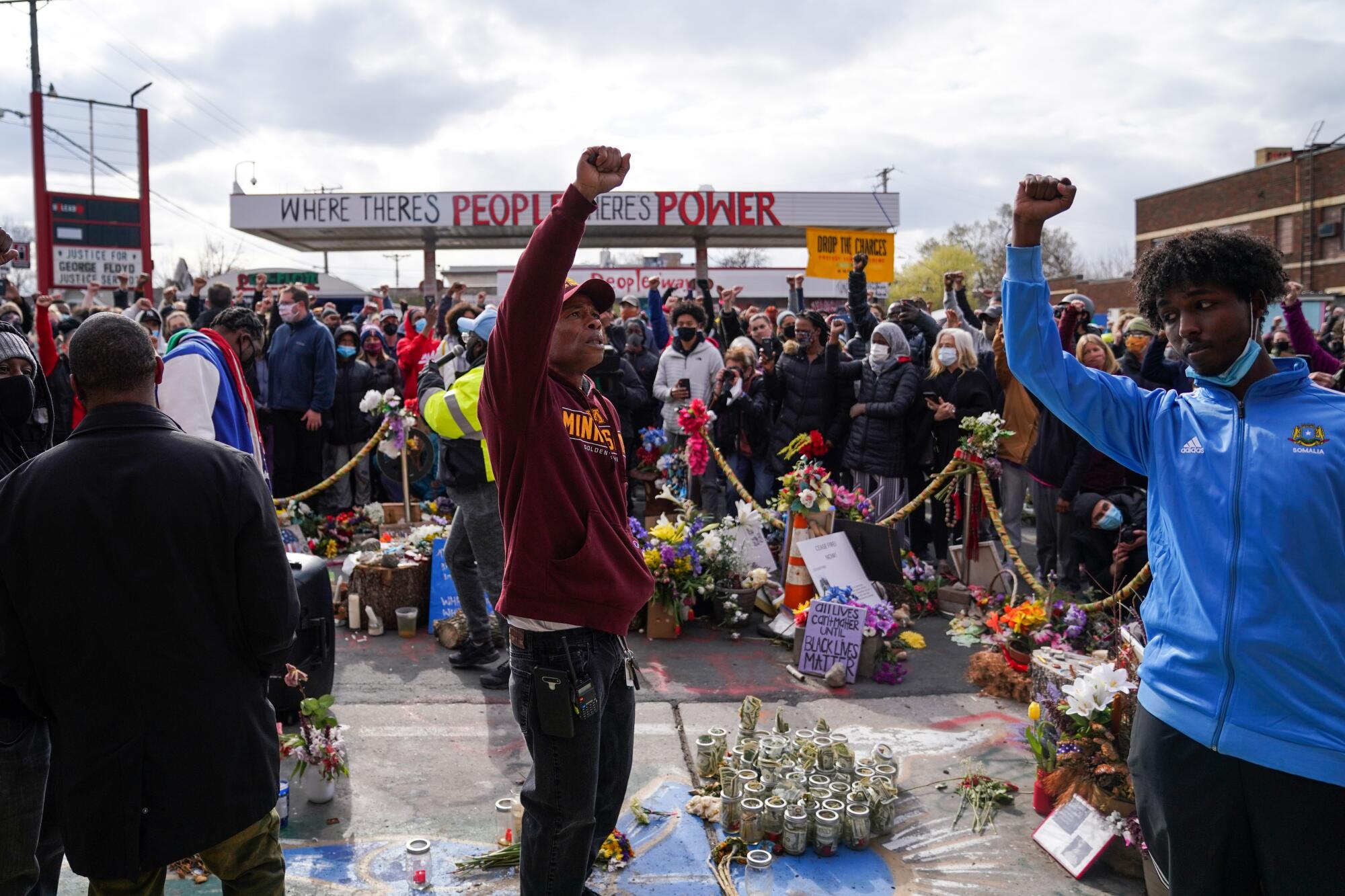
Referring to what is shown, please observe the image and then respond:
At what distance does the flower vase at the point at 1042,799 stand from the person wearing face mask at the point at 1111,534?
7.45 feet

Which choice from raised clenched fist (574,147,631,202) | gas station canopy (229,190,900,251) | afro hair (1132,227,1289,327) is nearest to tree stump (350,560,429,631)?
raised clenched fist (574,147,631,202)

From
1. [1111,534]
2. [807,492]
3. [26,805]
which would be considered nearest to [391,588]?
[807,492]

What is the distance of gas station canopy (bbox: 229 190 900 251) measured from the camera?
2773 cm

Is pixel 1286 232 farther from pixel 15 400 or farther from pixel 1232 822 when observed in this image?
pixel 15 400

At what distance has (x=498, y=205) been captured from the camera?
91.5 feet

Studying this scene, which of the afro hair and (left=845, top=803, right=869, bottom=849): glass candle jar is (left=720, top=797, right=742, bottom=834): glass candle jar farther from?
the afro hair

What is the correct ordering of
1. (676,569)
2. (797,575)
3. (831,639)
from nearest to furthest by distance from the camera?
(831,639) → (676,569) → (797,575)

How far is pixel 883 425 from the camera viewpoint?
325 inches

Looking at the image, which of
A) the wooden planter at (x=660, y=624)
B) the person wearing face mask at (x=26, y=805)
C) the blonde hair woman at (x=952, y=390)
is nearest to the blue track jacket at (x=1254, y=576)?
the person wearing face mask at (x=26, y=805)

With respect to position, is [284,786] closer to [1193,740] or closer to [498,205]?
[1193,740]

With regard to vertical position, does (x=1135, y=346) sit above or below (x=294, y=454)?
above

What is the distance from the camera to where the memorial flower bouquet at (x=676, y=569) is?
674cm

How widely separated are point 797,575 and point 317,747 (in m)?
3.69

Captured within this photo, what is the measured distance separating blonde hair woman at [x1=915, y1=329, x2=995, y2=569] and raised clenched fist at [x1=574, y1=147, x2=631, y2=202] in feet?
20.2
